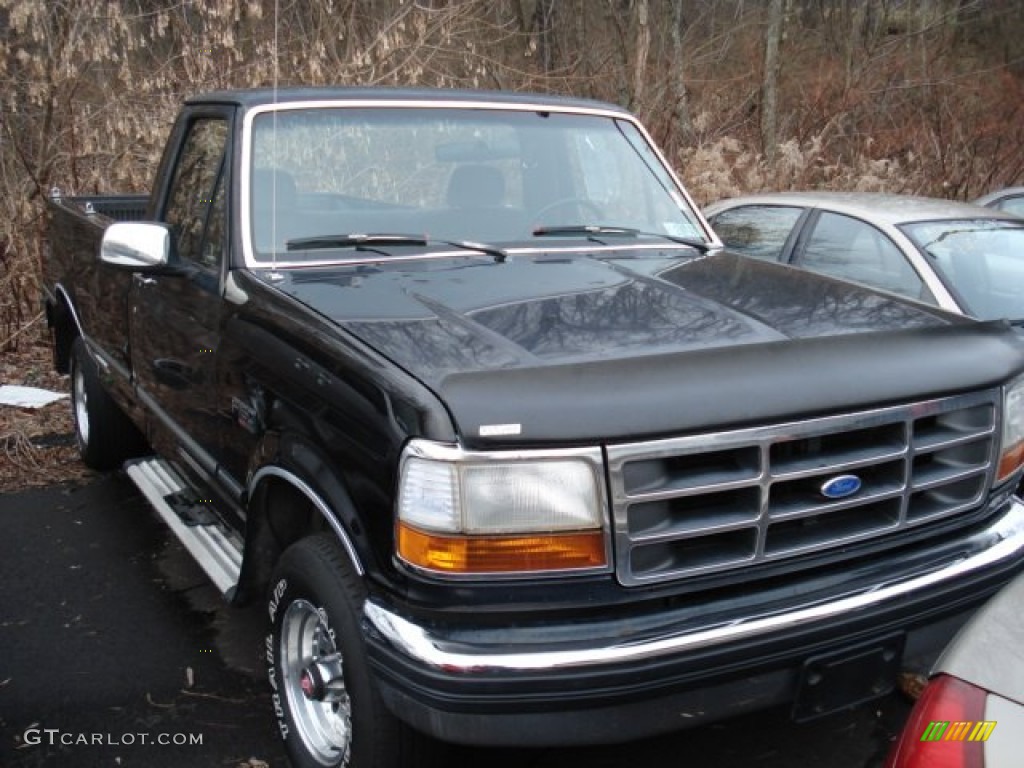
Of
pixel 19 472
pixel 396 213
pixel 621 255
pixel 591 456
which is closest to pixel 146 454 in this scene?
pixel 19 472

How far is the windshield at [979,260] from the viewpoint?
510 centimetres

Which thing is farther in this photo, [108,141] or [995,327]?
[108,141]

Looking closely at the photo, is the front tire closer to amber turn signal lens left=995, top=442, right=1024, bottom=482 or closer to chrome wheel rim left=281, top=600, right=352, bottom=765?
chrome wheel rim left=281, top=600, right=352, bottom=765

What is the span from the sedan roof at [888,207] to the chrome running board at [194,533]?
397cm

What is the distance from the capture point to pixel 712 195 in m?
10.5

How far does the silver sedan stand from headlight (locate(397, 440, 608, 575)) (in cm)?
324

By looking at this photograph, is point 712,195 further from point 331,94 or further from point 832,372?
point 832,372

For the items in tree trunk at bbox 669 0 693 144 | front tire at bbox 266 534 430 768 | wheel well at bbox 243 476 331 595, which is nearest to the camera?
front tire at bbox 266 534 430 768

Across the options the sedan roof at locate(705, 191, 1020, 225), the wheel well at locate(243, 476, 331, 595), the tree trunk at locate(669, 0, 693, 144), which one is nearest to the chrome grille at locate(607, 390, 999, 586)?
the wheel well at locate(243, 476, 331, 595)

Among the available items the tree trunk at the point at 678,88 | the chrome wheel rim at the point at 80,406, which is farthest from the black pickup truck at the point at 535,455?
the tree trunk at the point at 678,88

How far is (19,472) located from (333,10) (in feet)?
21.2

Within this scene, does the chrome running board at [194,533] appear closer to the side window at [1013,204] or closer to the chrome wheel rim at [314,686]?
the chrome wheel rim at [314,686]

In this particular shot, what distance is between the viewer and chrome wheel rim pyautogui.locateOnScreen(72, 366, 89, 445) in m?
5.55

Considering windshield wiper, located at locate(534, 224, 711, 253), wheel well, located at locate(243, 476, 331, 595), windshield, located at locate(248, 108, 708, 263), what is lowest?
wheel well, located at locate(243, 476, 331, 595)
